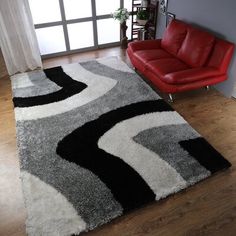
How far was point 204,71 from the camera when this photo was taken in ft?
9.59

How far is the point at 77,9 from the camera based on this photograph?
4.21m

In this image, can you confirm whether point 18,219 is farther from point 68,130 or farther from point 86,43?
point 86,43

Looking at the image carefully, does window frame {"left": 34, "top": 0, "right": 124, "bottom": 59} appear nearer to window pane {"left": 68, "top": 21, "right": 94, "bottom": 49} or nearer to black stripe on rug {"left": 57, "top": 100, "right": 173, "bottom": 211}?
window pane {"left": 68, "top": 21, "right": 94, "bottom": 49}

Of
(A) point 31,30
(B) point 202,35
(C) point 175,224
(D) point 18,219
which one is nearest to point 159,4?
(B) point 202,35

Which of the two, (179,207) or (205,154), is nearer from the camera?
(179,207)

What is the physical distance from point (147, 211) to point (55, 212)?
0.74 metres

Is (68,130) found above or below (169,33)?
below

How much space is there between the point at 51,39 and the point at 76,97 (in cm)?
172

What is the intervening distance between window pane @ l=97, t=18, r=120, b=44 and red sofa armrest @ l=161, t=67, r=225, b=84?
7.40 feet

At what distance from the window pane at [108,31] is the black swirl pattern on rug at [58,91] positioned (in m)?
Answer: 1.35

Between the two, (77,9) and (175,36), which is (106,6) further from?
(175,36)

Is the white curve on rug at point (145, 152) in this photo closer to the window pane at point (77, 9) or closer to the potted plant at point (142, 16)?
the potted plant at point (142, 16)

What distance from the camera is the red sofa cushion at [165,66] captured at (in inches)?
120

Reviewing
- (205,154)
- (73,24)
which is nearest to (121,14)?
(73,24)
